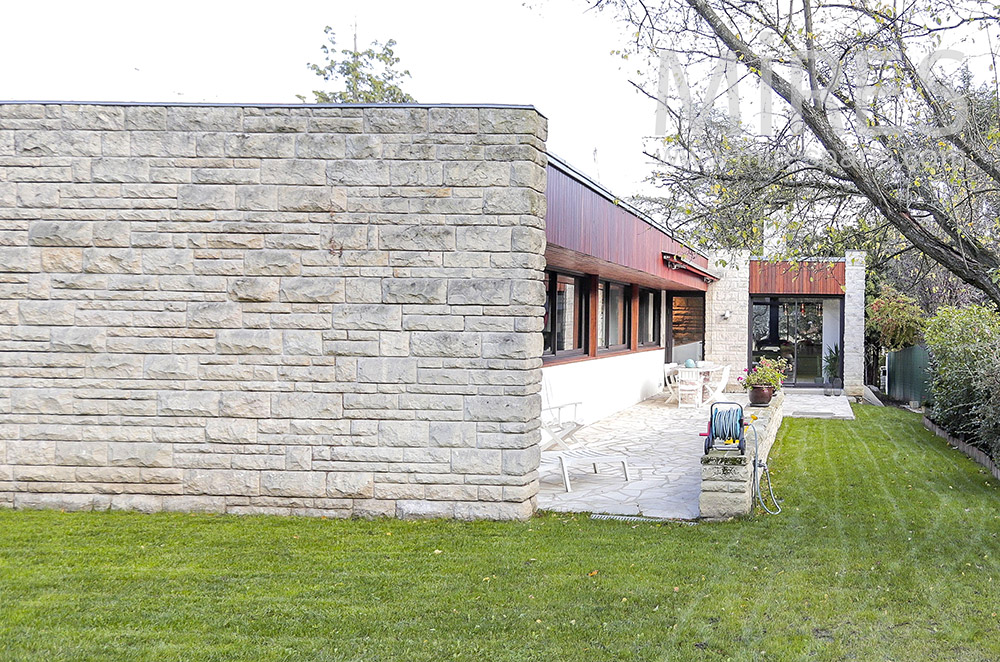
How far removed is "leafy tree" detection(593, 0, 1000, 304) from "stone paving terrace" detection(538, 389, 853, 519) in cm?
245

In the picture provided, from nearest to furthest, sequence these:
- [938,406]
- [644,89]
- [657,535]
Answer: [657,535], [644,89], [938,406]

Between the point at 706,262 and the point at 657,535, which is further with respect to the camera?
the point at 706,262

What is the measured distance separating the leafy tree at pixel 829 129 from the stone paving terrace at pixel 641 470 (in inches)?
96.5

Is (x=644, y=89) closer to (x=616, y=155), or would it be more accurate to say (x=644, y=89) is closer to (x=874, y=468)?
(x=874, y=468)

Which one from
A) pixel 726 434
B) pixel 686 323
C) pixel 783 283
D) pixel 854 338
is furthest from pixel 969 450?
pixel 686 323

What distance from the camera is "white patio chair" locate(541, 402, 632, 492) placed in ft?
30.0

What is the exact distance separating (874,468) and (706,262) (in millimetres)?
11225

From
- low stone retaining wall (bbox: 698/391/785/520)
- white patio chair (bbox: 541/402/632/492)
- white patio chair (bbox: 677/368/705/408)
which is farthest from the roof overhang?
low stone retaining wall (bbox: 698/391/785/520)

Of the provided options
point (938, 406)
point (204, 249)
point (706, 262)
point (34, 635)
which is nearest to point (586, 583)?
point (34, 635)

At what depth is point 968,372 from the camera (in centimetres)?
1196

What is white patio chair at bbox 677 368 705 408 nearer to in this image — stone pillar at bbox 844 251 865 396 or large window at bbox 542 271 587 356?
large window at bbox 542 271 587 356

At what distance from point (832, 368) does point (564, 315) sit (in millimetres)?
12994

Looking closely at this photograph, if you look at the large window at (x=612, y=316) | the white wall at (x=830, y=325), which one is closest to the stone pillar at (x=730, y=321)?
the white wall at (x=830, y=325)

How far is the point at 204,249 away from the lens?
7.04 meters
